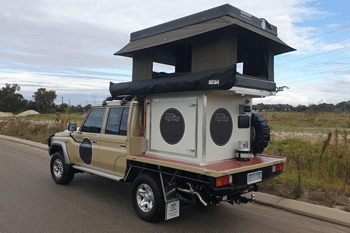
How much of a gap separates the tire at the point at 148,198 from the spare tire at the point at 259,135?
218 centimetres

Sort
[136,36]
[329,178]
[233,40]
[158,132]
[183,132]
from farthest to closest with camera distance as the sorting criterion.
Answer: [329,178]
[136,36]
[158,132]
[183,132]
[233,40]

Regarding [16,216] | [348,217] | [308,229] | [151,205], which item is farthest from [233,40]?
[16,216]

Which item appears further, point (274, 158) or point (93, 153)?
point (93, 153)

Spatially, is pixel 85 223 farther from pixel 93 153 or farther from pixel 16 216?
pixel 93 153

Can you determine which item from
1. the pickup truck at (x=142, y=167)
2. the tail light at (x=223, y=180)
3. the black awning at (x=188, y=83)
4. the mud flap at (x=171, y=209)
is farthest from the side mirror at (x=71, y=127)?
the tail light at (x=223, y=180)

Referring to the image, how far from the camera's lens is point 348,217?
Answer: 4.88 m

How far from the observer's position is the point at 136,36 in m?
6.07

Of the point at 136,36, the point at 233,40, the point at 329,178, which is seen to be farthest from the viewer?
the point at 329,178

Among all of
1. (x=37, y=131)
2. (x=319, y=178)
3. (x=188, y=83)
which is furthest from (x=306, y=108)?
(x=188, y=83)

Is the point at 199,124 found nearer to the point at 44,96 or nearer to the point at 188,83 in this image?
the point at 188,83

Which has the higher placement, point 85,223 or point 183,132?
point 183,132

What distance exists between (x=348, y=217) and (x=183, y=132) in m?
3.20

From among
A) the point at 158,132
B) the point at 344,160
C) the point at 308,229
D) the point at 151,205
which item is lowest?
the point at 308,229

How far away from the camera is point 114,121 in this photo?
230 inches
